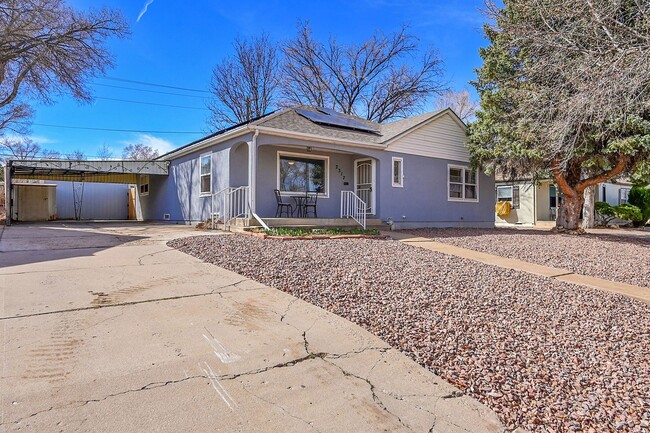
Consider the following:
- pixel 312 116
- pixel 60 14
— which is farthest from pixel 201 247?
pixel 60 14

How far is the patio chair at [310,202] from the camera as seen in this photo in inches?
441

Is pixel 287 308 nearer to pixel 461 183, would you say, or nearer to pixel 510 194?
pixel 461 183

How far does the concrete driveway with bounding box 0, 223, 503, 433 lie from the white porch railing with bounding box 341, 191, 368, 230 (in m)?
7.41

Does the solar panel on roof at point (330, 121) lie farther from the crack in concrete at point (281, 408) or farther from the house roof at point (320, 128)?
the crack in concrete at point (281, 408)

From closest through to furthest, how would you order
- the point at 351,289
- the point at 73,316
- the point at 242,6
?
the point at 73,316, the point at 351,289, the point at 242,6

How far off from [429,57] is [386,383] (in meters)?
25.2

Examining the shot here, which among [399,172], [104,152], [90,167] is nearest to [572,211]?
[399,172]

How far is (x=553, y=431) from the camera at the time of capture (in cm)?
186

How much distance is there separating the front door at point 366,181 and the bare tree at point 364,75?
13.7 m

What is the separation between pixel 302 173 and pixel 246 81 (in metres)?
15.0

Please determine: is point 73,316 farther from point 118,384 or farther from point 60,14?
point 60,14

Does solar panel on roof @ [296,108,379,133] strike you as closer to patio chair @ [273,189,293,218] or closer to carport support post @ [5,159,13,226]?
patio chair @ [273,189,293,218]

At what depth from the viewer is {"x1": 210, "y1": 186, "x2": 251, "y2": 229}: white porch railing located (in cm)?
971

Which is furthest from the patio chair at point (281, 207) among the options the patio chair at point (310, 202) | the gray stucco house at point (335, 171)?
the patio chair at point (310, 202)
